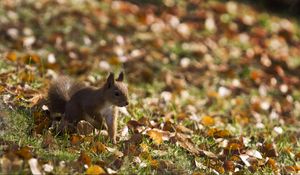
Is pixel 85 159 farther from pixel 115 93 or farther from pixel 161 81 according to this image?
pixel 161 81

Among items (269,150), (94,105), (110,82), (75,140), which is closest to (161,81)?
(269,150)

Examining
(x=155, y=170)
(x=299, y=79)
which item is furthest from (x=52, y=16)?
(x=155, y=170)

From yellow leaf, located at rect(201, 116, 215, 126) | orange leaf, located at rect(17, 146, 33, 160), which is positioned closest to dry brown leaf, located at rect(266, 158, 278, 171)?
yellow leaf, located at rect(201, 116, 215, 126)

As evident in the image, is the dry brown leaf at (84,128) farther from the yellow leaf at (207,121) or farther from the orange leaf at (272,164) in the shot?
the yellow leaf at (207,121)

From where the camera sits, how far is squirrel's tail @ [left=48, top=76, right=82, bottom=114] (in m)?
4.96

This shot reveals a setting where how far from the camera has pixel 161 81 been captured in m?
7.55

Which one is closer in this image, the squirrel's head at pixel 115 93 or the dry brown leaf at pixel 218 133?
the squirrel's head at pixel 115 93

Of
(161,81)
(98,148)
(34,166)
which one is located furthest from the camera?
(161,81)

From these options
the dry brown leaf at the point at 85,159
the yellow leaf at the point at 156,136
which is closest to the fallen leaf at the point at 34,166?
the dry brown leaf at the point at 85,159

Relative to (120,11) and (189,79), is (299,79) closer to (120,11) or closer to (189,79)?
(189,79)

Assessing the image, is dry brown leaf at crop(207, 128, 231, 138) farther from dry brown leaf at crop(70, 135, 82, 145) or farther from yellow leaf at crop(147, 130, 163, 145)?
dry brown leaf at crop(70, 135, 82, 145)

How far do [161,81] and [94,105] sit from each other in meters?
2.80

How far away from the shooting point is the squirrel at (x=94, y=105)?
4.80 meters

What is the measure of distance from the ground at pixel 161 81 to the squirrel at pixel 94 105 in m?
0.13
